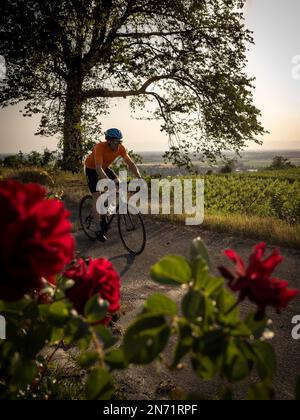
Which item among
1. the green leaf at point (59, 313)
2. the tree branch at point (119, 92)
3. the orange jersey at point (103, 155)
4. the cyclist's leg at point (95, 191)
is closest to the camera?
the green leaf at point (59, 313)

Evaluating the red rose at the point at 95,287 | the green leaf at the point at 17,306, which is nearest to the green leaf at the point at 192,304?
the red rose at the point at 95,287

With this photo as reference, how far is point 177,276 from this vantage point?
0.91m

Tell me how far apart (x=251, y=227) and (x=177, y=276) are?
761cm

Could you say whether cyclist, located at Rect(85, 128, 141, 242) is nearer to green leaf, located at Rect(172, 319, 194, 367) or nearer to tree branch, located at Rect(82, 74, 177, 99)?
green leaf, located at Rect(172, 319, 194, 367)

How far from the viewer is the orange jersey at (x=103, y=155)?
7.14 metres

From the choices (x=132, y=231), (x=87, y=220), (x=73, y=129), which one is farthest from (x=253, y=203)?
(x=73, y=129)

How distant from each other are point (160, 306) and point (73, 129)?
17047 mm

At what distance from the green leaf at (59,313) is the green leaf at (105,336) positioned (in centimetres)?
10

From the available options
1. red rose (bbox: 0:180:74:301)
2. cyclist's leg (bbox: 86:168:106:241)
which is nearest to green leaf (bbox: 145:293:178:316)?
red rose (bbox: 0:180:74:301)

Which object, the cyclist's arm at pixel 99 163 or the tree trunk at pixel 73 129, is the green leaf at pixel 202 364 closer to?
the cyclist's arm at pixel 99 163

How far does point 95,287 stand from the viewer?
1112mm

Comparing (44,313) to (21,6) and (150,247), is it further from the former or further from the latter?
(21,6)

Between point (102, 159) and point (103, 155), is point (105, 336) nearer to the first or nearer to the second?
point (102, 159)
